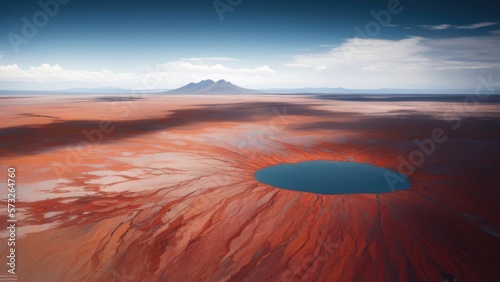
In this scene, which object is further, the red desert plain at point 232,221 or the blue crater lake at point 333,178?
the blue crater lake at point 333,178

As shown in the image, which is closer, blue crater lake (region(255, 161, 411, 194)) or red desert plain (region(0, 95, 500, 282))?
red desert plain (region(0, 95, 500, 282))

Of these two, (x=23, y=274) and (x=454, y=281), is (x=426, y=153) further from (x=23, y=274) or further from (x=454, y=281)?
(x=23, y=274)

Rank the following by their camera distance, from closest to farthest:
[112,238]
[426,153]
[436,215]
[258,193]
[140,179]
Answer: [112,238], [436,215], [258,193], [140,179], [426,153]

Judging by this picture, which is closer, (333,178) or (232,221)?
(232,221)

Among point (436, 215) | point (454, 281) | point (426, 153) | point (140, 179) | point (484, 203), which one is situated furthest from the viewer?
point (426, 153)

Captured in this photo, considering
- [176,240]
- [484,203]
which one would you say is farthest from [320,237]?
[484,203]

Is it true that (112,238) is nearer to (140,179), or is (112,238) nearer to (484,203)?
(140,179)

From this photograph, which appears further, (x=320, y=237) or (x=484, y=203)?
(x=484, y=203)
